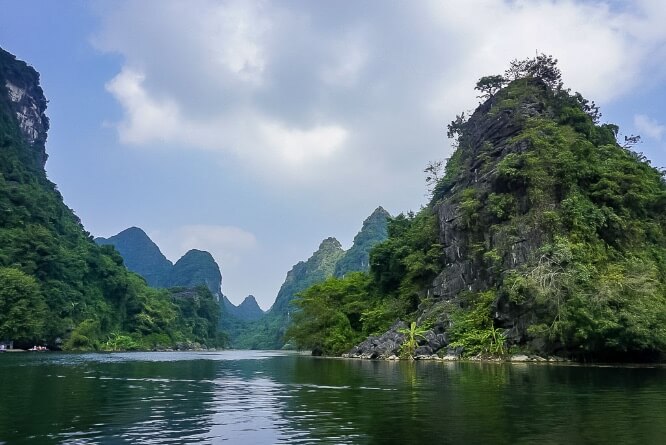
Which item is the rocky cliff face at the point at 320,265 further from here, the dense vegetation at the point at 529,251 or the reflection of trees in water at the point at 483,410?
the reflection of trees in water at the point at 483,410

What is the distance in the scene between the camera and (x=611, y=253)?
40.2m

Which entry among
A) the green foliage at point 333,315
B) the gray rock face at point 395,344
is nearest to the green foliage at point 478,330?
the gray rock face at point 395,344

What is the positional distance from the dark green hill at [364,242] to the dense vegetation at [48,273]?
4965 cm

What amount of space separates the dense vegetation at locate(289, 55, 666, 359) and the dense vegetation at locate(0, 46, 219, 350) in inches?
1387

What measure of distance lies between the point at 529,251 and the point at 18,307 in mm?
56479

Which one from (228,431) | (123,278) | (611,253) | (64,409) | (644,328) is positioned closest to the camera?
(228,431)

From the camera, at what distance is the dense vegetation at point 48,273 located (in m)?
68.1

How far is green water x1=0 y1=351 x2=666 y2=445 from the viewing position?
10414 millimetres

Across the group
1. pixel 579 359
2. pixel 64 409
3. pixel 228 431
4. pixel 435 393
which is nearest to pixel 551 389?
pixel 435 393

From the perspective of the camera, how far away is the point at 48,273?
3073 inches

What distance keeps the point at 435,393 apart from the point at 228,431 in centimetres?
841

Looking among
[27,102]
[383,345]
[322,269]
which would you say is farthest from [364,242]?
[383,345]

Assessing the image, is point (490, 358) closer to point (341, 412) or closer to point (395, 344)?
point (395, 344)

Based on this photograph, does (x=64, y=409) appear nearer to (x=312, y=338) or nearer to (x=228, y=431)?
(x=228, y=431)
